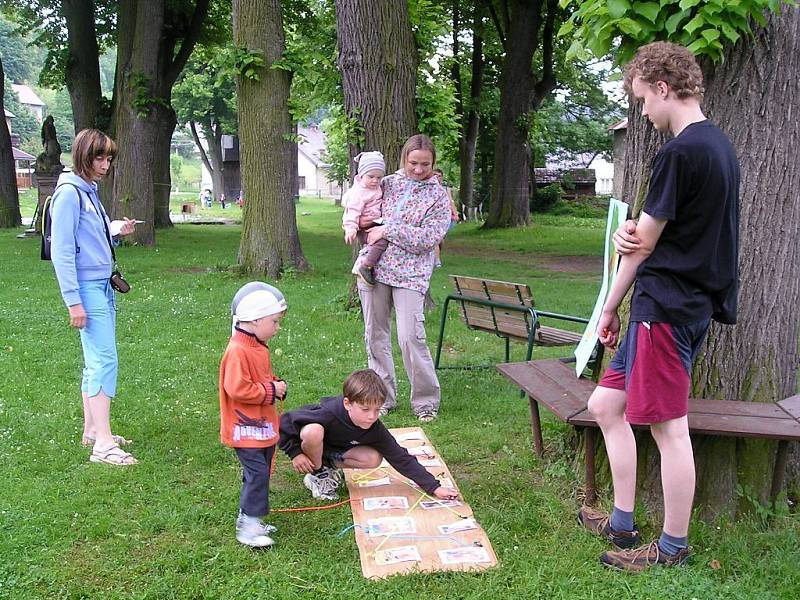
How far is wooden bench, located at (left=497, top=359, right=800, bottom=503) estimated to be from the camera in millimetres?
3438

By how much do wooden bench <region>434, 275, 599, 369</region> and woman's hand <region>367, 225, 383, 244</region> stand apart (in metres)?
1.30

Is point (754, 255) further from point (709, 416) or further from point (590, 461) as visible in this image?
point (590, 461)

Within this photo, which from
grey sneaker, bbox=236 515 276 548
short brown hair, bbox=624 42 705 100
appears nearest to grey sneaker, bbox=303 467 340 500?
grey sneaker, bbox=236 515 276 548

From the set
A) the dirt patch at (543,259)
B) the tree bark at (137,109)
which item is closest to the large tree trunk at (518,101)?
the dirt patch at (543,259)

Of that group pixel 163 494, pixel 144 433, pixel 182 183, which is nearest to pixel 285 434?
pixel 163 494

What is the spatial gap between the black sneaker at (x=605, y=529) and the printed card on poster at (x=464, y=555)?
0.54m

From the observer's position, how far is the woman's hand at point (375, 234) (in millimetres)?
5336

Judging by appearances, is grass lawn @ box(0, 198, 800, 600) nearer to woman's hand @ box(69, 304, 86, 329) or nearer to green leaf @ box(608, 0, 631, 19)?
woman's hand @ box(69, 304, 86, 329)

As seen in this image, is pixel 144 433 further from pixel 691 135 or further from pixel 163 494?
pixel 691 135

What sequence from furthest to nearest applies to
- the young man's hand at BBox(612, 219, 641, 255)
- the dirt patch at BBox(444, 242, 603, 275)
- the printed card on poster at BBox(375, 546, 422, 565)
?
the dirt patch at BBox(444, 242, 603, 275)
the printed card on poster at BBox(375, 546, 422, 565)
the young man's hand at BBox(612, 219, 641, 255)

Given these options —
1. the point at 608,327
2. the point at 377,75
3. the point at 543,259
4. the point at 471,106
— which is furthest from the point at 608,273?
the point at 471,106

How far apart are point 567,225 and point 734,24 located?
24273 millimetres

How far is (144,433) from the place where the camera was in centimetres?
519

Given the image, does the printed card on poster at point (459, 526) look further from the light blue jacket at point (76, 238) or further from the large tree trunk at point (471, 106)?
the large tree trunk at point (471, 106)
